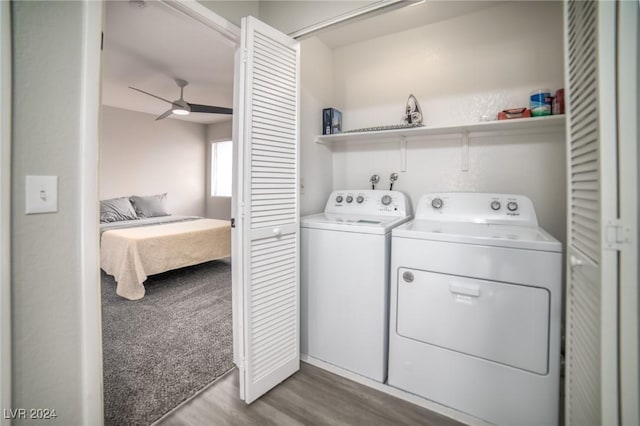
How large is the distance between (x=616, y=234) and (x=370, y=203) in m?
1.60

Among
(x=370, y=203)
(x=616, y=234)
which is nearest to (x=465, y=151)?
(x=370, y=203)

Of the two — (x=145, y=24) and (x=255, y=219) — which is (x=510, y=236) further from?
(x=145, y=24)

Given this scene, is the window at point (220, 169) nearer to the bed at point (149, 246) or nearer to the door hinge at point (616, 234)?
the bed at point (149, 246)

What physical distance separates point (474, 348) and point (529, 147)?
138 centimetres

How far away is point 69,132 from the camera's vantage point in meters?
0.99

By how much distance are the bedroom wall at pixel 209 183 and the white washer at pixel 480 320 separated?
4.92 meters

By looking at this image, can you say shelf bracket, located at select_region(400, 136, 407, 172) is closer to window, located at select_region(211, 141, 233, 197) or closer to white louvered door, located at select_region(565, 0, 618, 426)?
white louvered door, located at select_region(565, 0, 618, 426)

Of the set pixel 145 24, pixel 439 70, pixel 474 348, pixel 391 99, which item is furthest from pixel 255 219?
pixel 145 24

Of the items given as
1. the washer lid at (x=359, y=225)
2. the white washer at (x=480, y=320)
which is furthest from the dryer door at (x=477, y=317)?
the washer lid at (x=359, y=225)

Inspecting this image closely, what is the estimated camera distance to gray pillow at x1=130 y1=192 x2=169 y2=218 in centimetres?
484

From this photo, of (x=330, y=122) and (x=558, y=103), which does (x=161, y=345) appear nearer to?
(x=330, y=122)

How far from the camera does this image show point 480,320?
4.73ft

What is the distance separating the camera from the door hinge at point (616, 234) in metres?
0.77

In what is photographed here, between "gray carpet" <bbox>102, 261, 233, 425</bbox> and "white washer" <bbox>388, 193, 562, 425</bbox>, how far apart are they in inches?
48.6
